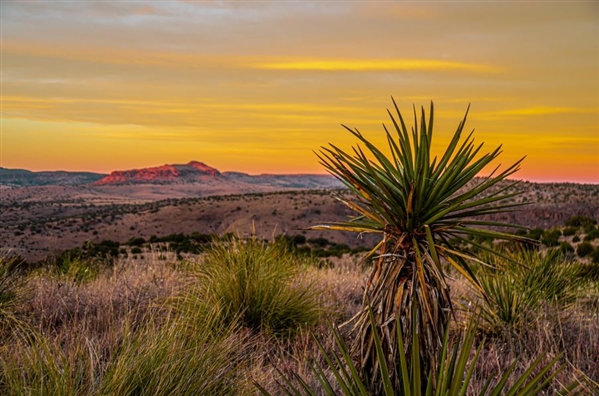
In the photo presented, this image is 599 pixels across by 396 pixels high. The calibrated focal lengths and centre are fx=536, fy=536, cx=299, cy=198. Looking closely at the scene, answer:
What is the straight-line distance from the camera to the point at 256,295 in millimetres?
5898

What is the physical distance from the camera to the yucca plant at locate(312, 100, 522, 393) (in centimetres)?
257

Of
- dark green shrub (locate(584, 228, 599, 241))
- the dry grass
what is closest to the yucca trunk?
the dry grass

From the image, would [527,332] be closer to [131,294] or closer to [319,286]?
[319,286]

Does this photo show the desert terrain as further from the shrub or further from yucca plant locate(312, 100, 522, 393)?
yucca plant locate(312, 100, 522, 393)

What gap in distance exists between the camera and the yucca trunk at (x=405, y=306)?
8.39 feet

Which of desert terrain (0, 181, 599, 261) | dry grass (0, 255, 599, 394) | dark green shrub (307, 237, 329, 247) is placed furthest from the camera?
desert terrain (0, 181, 599, 261)

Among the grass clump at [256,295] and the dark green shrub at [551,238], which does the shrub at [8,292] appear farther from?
the dark green shrub at [551,238]

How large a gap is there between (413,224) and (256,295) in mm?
3539

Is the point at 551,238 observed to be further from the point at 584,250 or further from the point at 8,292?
the point at 8,292

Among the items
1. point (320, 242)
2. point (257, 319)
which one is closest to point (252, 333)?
point (257, 319)

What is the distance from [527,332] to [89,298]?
5338mm

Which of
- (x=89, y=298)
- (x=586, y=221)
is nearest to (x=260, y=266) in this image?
(x=89, y=298)

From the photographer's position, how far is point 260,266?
624 centimetres

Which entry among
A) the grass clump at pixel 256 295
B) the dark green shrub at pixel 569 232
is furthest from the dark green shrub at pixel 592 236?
the grass clump at pixel 256 295
